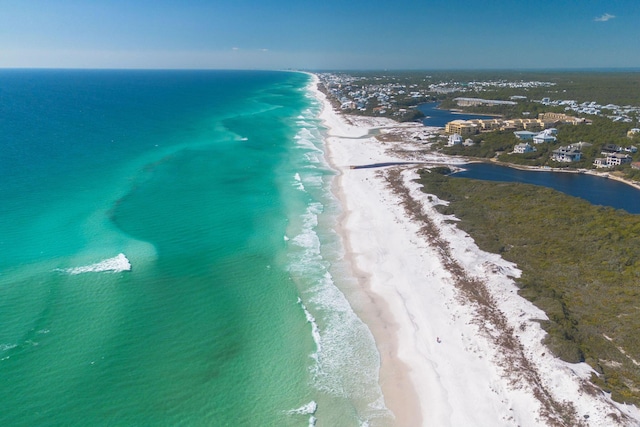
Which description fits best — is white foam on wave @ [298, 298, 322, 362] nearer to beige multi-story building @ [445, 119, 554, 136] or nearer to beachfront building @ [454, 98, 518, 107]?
beige multi-story building @ [445, 119, 554, 136]

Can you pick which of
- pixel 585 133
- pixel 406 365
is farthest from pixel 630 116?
pixel 406 365

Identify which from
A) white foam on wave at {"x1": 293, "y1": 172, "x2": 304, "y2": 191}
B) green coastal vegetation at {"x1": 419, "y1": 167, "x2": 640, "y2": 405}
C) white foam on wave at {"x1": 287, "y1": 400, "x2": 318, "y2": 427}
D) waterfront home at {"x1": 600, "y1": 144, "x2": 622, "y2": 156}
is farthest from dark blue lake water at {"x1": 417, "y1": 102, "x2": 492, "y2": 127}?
white foam on wave at {"x1": 287, "y1": 400, "x2": 318, "y2": 427}

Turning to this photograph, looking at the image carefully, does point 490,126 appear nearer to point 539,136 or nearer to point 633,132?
point 539,136

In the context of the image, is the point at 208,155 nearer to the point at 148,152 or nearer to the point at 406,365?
the point at 148,152

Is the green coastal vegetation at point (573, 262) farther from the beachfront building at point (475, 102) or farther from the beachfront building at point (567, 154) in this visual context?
the beachfront building at point (475, 102)

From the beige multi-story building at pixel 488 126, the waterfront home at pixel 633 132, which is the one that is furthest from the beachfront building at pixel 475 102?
the waterfront home at pixel 633 132

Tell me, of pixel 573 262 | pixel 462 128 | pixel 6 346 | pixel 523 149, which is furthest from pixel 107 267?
pixel 462 128
